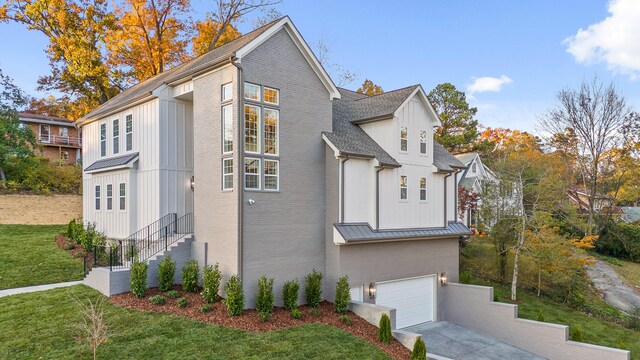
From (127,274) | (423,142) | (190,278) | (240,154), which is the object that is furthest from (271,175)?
(423,142)

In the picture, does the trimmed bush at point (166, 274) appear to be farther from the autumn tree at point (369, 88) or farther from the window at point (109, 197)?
the autumn tree at point (369, 88)

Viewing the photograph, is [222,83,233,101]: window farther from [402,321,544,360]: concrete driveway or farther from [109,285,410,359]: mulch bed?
[402,321,544,360]: concrete driveway

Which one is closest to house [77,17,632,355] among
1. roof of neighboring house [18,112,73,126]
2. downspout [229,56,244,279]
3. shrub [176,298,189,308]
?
downspout [229,56,244,279]

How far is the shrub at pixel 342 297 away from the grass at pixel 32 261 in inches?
382

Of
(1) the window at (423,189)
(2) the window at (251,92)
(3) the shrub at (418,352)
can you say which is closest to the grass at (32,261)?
(2) the window at (251,92)

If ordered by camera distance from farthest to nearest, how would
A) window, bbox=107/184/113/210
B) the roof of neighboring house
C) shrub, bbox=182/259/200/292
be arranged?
the roof of neighboring house, window, bbox=107/184/113/210, shrub, bbox=182/259/200/292

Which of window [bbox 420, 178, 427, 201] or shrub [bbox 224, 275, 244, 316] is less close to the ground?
window [bbox 420, 178, 427, 201]

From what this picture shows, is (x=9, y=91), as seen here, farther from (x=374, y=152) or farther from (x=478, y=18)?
(x=478, y=18)

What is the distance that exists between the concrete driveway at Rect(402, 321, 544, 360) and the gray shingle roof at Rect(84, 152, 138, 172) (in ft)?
42.5

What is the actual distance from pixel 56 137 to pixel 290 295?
3466cm

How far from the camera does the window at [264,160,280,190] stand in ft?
40.3

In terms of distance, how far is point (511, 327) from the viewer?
1462 cm

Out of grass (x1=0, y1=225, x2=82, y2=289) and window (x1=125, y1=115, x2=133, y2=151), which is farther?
window (x1=125, y1=115, x2=133, y2=151)

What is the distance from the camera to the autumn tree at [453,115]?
1468 inches
